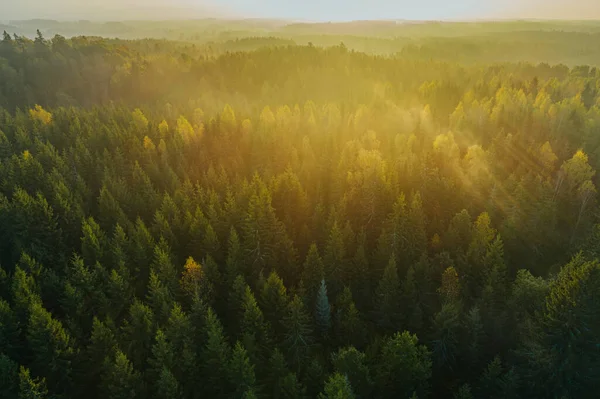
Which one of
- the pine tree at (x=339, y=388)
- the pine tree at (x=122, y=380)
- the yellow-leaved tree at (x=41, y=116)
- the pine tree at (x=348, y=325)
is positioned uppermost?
the yellow-leaved tree at (x=41, y=116)

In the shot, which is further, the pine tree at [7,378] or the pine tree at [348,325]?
the pine tree at [348,325]

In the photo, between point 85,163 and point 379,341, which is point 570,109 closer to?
point 379,341

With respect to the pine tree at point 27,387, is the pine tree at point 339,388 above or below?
above

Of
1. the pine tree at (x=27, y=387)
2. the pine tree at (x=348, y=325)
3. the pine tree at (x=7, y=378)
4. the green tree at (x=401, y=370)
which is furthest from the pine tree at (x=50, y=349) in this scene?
the green tree at (x=401, y=370)

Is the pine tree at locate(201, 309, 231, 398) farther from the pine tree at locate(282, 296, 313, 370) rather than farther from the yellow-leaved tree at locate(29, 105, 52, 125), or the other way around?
the yellow-leaved tree at locate(29, 105, 52, 125)

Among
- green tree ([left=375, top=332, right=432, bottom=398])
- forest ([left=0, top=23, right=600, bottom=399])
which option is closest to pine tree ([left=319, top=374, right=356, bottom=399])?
forest ([left=0, top=23, right=600, bottom=399])

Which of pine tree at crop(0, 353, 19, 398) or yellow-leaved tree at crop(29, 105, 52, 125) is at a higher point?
yellow-leaved tree at crop(29, 105, 52, 125)

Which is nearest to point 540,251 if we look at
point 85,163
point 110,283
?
point 110,283

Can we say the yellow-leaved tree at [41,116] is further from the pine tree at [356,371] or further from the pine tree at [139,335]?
the pine tree at [356,371]

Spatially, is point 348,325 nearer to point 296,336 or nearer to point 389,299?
point 296,336
